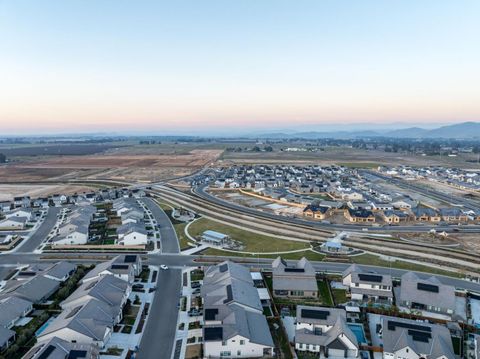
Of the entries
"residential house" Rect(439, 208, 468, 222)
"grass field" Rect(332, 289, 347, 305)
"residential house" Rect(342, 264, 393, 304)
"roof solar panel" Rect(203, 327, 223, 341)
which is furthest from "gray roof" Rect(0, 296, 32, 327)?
"residential house" Rect(439, 208, 468, 222)

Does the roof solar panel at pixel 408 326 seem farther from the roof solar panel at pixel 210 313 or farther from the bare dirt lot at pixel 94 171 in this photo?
the bare dirt lot at pixel 94 171

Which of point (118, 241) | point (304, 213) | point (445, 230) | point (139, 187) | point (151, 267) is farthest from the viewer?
point (139, 187)

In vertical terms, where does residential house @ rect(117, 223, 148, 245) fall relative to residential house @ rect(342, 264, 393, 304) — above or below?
above

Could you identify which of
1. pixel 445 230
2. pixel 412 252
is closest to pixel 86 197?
pixel 412 252

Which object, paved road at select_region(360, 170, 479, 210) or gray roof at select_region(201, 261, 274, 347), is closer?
gray roof at select_region(201, 261, 274, 347)

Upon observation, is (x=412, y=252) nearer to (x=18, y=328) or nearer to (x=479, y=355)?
(x=479, y=355)

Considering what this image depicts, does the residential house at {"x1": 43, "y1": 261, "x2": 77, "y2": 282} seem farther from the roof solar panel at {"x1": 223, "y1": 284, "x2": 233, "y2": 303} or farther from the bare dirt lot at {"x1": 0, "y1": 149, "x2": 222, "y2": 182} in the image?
the bare dirt lot at {"x1": 0, "y1": 149, "x2": 222, "y2": 182}

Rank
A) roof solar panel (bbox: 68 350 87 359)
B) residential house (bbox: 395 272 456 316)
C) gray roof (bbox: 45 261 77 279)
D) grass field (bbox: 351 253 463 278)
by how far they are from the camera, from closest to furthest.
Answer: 1. roof solar panel (bbox: 68 350 87 359)
2. residential house (bbox: 395 272 456 316)
3. gray roof (bbox: 45 261 77 279)
4. grass field (bbox: 351 253 463 278)

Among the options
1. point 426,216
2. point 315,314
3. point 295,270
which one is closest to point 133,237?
point 295,270
